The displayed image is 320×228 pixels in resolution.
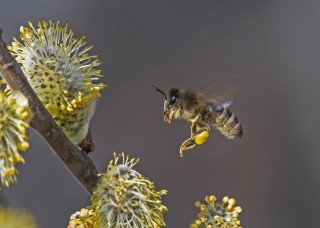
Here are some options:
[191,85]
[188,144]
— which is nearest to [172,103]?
[188,144]

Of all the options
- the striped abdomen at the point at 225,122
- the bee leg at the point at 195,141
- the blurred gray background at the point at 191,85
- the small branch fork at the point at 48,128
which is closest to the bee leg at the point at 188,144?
the bee leg at the point at 195,141

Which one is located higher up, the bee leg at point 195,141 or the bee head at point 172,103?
the bee head at point 172,103

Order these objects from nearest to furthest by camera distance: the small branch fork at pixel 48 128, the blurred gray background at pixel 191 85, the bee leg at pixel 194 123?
the small branch fork at pixel 48 128 → the bee leg at pixel 194 123 → the blurred gray background at pixel 191 85

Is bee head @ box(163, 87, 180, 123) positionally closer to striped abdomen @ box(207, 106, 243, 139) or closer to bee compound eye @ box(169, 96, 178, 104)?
bee compound eye @ box(169, 96, 178, 104)

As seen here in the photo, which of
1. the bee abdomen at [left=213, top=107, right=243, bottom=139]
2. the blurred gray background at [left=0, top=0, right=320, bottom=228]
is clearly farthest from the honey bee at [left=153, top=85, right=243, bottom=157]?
the blurred gray background at [left=0, top=0, right=320, bottom=228]

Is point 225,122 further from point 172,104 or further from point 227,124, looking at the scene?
point 172,104

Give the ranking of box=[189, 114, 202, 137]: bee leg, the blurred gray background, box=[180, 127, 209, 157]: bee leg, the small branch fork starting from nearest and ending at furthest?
the small branch fork → box=[180, 127, 209, 157]: bee leg → box=[189, 114, 202, 137]: bee leg → the blurred gray background

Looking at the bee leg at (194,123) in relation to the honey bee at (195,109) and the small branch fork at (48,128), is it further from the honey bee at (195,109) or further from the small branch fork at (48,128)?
the small branch fork at (48,128)

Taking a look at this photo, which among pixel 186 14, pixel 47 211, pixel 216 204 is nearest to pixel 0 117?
pixel 216 204

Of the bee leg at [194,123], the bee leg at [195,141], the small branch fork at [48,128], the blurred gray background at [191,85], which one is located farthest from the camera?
the blurred gray background at [191,85]
